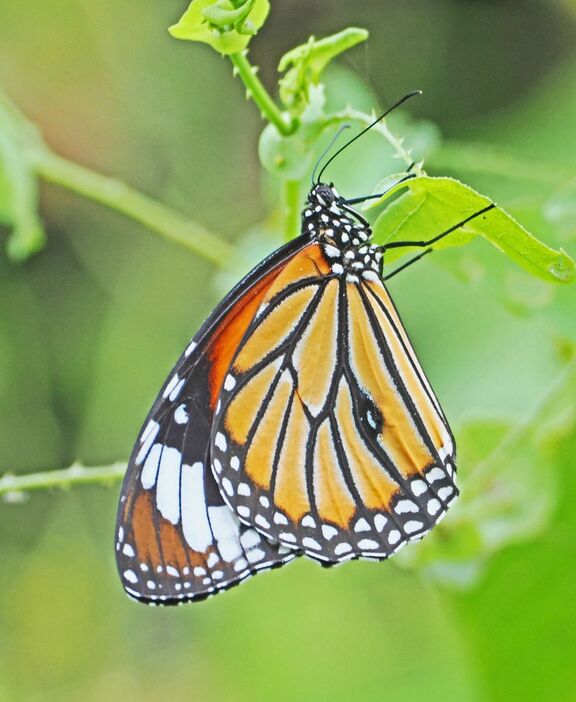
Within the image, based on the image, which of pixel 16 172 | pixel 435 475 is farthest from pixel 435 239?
pixel 16 172

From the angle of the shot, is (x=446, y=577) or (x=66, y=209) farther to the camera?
(x=66, y=209)

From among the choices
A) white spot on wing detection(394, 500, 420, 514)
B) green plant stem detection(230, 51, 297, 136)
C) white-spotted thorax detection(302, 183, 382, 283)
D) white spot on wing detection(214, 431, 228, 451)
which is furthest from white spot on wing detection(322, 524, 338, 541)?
green plant stem detection(230, 51, 297, 136)

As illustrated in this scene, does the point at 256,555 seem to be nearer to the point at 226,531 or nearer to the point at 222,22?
the point at 226,531

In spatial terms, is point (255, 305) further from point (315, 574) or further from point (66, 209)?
point (66, 209)

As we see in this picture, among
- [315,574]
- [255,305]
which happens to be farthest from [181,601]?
[315,574]

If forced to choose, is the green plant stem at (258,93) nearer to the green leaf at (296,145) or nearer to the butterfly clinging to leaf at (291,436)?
the green leaf at (296,145)

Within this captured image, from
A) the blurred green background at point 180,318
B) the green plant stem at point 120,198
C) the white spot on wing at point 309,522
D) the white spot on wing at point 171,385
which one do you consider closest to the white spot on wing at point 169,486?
the white spot on wing at point 171,385
